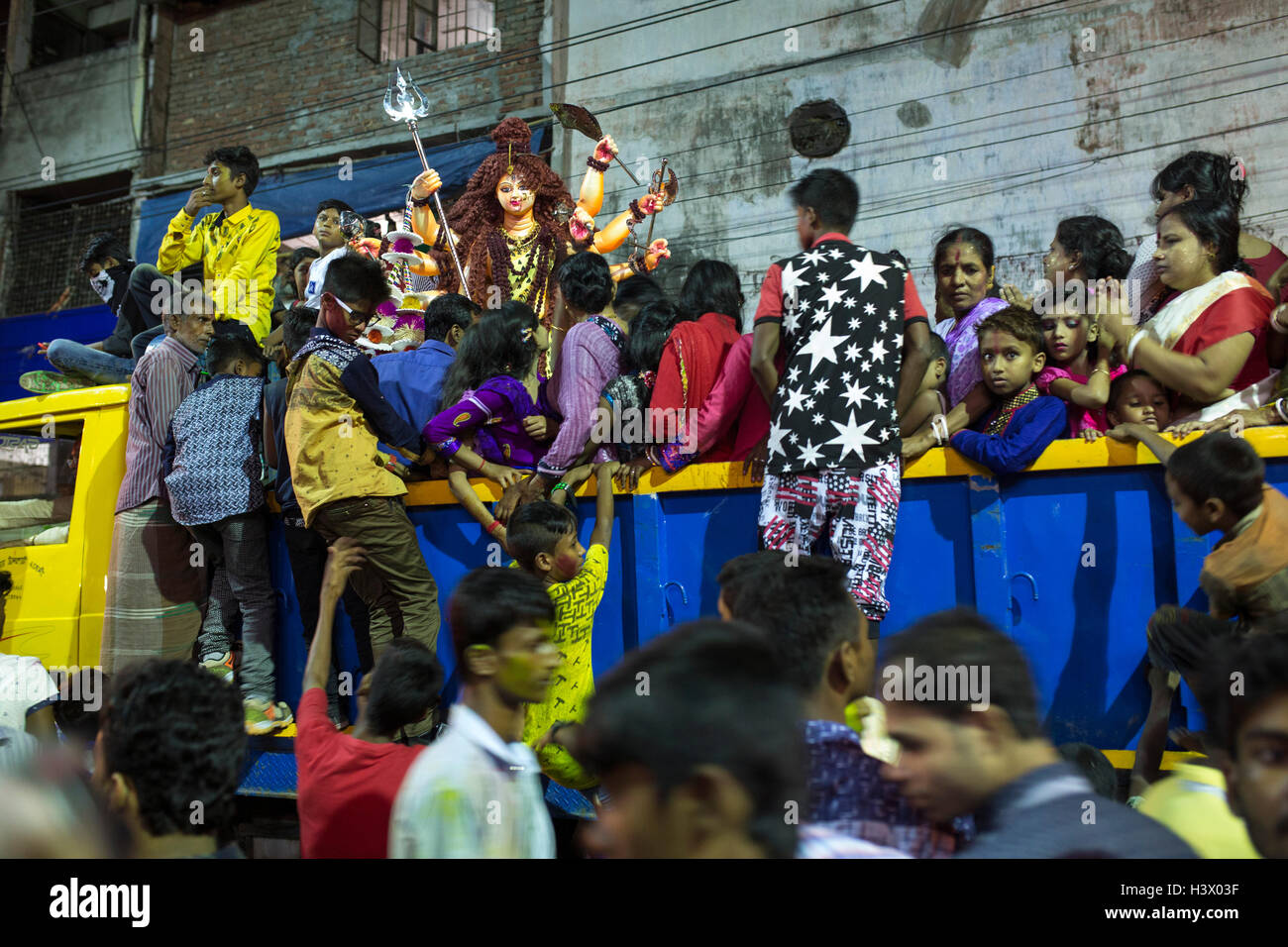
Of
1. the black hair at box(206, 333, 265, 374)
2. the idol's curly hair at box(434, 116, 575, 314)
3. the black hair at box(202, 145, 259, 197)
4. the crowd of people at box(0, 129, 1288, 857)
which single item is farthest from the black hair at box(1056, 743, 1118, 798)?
the black hair at box(202, 145, 259, 197)

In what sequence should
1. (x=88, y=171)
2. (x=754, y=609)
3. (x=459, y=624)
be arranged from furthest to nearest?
(x=88, y=171) → (x=459, y=624) → (x=754, y=609)

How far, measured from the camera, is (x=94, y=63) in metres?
13.0

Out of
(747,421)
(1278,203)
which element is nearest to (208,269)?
(747,421)

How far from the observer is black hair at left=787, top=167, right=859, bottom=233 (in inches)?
145

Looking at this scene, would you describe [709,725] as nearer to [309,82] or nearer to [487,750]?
[487,750]

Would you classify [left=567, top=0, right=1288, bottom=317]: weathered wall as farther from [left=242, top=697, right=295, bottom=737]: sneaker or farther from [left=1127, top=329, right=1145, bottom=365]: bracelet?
[left=242, top=697, right=295, bottom=737]: sneaker

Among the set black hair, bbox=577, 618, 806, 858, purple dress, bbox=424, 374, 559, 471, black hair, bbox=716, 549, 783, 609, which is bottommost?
black hair, bbox=577, 618, 806, 858

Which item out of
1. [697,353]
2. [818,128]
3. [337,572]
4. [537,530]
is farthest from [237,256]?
[818,128]

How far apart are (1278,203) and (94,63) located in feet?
43.5

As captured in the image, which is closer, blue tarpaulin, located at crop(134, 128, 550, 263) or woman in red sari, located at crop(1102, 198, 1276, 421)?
woman in red sari, located at crop(1102, 198, 1276, 421)

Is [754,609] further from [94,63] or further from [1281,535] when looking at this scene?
[94,63]

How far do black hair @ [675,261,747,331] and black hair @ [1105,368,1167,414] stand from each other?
152cm

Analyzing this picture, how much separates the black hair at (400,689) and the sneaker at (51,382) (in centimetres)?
382

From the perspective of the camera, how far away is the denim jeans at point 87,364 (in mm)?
5586
